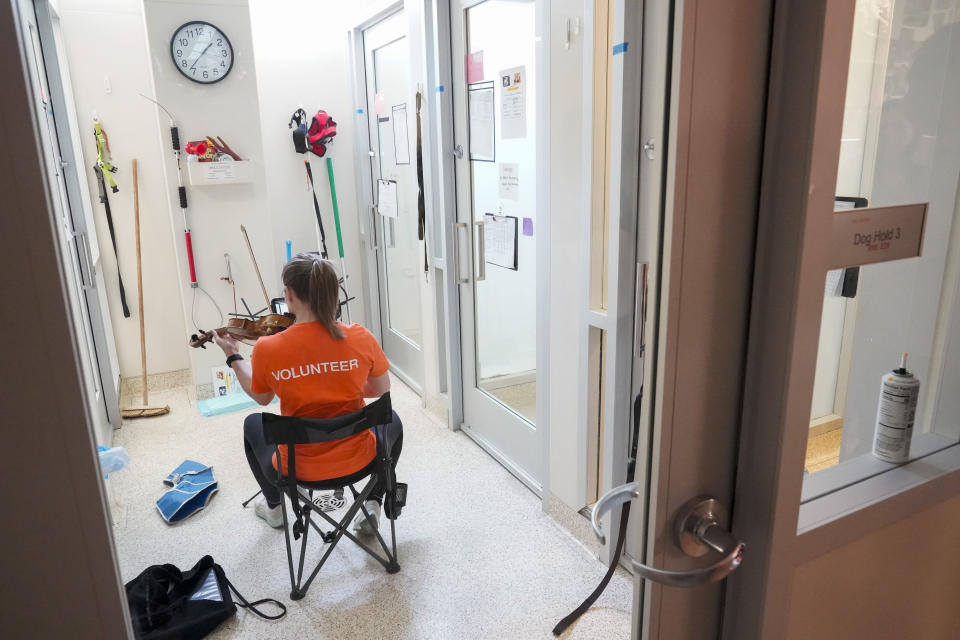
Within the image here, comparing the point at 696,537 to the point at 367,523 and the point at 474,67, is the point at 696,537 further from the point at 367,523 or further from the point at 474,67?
the point at 474,67

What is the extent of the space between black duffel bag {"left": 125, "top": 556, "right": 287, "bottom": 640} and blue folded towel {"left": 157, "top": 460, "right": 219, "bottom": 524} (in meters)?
0.58

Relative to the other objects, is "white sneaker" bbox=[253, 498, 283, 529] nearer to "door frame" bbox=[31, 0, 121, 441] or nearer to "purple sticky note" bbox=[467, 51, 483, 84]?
"door frame" bbox=[31, 0, 121, 441]

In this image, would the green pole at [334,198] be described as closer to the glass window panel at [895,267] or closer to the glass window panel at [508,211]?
the glass window panel at [508,211]

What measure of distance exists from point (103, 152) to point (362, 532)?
112 inches

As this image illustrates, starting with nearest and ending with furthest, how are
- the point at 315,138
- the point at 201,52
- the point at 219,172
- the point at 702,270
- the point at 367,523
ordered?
the point at 702,270
the point at 367,523
the point at 201,52
the point at 219,172
the point at 315,138

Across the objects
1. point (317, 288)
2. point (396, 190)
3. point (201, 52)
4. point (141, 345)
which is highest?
point (201, 52)

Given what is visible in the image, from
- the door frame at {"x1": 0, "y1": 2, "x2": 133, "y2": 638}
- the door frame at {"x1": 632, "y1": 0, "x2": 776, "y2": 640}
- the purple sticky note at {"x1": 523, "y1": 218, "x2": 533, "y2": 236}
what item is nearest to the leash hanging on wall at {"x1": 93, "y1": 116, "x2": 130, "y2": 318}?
the purple sticky note at {"x1": 523, "y1": 218, "x2": 533, "y2": 236}

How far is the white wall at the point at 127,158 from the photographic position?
12.7 ft

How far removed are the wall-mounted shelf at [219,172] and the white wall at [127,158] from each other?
23cm

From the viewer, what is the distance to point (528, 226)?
284 cm

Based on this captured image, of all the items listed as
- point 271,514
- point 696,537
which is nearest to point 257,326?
point 271,514

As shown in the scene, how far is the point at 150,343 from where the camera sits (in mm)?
4355

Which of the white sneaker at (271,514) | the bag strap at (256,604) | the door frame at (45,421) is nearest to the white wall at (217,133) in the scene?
the white sneaker at (271,514)

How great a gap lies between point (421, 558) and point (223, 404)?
2090 mm
